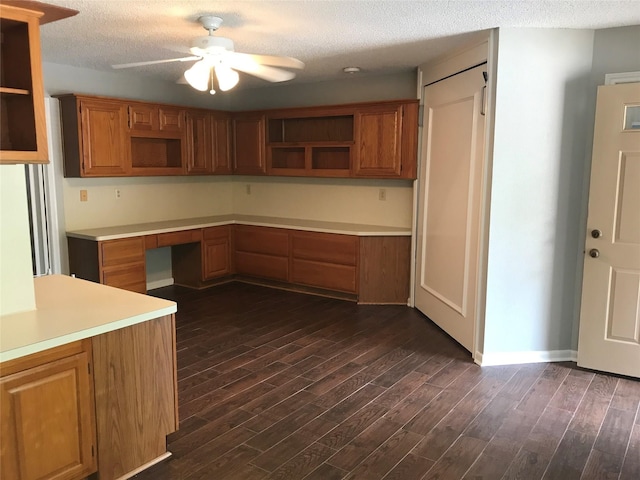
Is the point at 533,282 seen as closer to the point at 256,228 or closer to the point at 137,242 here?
the point at 256,228

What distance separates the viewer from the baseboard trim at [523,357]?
3865 mm

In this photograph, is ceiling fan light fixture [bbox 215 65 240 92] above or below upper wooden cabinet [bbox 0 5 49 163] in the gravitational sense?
above

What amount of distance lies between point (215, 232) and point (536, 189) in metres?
3.64

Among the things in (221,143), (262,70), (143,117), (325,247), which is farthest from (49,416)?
(221,143)

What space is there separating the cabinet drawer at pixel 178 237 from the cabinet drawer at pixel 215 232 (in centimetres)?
8

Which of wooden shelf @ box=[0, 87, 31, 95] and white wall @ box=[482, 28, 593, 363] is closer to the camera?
wooden shelf @ box=[0, 87, 31, 95]

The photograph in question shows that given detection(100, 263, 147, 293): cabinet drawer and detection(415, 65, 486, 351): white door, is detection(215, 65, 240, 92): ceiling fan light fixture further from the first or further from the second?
detection(100, 263, 147, 293): cabinet drawer

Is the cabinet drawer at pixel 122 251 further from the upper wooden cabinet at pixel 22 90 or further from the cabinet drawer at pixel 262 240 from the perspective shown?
the upper wooden cabinet at pixel 22 90

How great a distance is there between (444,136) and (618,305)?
6.41ft

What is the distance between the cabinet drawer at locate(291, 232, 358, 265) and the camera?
5.39 metres

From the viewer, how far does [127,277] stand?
200 inches

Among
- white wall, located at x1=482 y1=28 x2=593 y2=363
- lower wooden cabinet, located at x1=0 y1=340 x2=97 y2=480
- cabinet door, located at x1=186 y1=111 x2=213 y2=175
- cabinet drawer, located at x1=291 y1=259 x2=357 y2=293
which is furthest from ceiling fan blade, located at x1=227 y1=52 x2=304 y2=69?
cabinet door, located at x1=186 y1=111 x2=213 y2=175

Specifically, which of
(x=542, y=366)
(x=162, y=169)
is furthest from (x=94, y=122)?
(x=542, y=366)

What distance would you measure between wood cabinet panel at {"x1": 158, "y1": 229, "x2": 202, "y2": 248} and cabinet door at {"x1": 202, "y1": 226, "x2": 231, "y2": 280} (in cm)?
13
